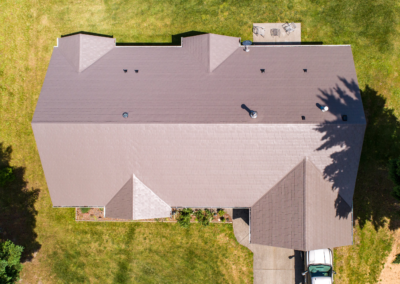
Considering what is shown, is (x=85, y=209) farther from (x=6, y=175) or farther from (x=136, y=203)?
(x=6, y=175)

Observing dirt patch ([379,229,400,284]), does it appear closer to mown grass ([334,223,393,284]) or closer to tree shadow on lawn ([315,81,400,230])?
mown grass ([334,223,393,284])

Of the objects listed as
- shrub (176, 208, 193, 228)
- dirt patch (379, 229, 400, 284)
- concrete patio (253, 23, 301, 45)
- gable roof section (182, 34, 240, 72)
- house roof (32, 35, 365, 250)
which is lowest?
dirt patch (379, 229, 400, 284)

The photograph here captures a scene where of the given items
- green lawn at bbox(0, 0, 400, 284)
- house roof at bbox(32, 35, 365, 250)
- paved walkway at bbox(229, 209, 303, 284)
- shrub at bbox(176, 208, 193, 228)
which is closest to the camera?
house roof at bbox(32, 35, 365, 250)

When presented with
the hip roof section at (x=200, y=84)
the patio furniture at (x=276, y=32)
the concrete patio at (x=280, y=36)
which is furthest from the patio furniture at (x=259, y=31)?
the hip roof section at (x=200, y=84)

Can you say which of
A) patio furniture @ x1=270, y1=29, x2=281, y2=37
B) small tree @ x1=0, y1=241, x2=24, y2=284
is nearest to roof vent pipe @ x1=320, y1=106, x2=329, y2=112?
patio furniture @ x1=270, y1=29, x2=281, y2=37

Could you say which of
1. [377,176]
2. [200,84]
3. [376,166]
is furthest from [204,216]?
[376,166]

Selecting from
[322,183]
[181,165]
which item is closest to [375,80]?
[322,183]
